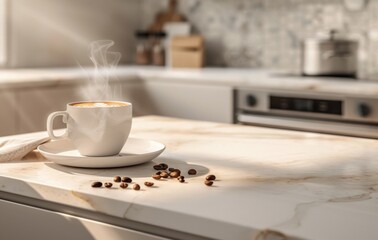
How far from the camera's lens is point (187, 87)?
11.3 feet

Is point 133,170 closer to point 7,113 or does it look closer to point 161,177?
point 161,177

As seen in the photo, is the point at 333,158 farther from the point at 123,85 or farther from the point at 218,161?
the point at 123,85

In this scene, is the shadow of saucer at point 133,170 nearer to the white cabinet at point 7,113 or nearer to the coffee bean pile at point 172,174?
the coffee bean pile at point 172,174

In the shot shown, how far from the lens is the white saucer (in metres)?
1.18

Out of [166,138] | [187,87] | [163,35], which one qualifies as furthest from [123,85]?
[166,138]

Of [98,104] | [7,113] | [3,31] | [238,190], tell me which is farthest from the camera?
[3,31]

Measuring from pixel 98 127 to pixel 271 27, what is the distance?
295 cm

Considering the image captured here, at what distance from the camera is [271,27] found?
13.1 feet

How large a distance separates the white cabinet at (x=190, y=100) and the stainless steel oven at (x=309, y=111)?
0.07 metres

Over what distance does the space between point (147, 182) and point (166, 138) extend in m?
0.48

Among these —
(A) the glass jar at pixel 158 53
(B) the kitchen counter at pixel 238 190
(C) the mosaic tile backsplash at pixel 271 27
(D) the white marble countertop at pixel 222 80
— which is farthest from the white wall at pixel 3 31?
(B) the kitchen counter at pixel 238 190

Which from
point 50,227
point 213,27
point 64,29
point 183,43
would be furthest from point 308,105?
point 50,227

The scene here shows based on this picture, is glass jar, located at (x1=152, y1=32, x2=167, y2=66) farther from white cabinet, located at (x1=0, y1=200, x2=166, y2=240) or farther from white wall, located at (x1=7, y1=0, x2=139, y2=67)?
white cabinet, located at (x1=0, y1=200, x2=166, y2=240)

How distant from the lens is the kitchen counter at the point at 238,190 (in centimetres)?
86
